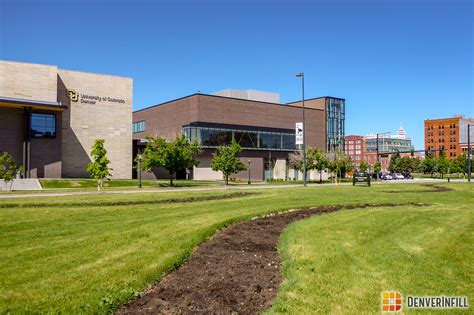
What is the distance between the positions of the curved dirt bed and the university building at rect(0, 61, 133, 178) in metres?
43.5

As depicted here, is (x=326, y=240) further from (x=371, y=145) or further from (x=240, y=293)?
(x=371, y=145)

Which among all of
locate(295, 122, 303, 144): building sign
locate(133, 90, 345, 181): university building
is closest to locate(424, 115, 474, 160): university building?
locate(133, 90, 345, 181): university building

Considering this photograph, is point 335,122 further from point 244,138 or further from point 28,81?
point 28,81

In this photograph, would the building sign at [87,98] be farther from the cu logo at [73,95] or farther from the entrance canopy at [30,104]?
the entrance canopy at [30,104]

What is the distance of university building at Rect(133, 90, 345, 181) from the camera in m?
63.4

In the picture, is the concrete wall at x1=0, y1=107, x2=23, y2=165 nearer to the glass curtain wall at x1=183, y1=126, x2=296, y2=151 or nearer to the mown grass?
the glass curtain wall at x1=183, y1=126, x2=296, y2=151

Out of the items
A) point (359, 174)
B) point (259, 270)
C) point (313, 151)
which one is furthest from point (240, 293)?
point (313, 151)

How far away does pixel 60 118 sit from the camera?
4825cm

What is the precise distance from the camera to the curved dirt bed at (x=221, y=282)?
16.5 ft

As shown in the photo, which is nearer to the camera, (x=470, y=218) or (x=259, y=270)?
(x=259, y=270)

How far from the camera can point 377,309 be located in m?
4.86

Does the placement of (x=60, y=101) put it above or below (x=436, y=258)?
above

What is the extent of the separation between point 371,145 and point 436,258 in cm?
19205

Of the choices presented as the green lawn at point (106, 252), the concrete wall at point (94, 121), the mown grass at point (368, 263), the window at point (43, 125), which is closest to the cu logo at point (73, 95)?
the concrete wall at point (94, 121)
